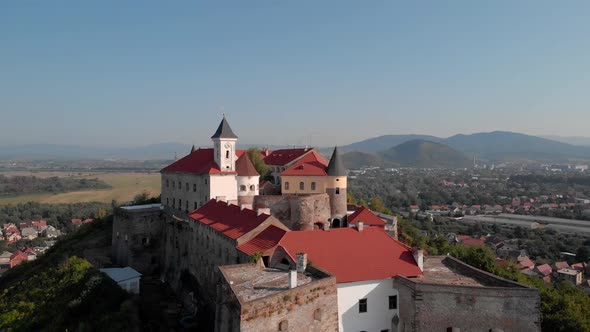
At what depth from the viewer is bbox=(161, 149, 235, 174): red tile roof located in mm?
43625

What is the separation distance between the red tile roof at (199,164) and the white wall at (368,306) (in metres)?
22.3

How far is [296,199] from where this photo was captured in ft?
127

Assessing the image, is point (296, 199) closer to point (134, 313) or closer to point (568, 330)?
point (134, 313)

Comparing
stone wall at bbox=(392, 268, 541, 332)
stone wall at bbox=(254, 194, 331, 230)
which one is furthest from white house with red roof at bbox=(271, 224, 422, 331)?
stone wall at bbox=(254, 194, 331, 230)

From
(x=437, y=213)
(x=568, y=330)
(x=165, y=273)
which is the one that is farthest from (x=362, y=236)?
(x=437, y=213)

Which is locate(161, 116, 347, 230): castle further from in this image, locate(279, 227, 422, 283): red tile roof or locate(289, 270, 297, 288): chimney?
locate(289, 270, 297, 288): chimney

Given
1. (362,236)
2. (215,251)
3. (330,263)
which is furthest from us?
(215,251)

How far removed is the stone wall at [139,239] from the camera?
4556 centimetres

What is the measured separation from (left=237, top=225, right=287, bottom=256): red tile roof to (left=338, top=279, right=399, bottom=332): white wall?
5602 millimetres

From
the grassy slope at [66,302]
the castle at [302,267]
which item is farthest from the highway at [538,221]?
the grassy slope at [66,302]

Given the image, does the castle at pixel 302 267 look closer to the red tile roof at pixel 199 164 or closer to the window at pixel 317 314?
the window at pixel 317 314

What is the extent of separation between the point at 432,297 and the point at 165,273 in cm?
2840

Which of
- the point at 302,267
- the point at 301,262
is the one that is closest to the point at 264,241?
the point at 301,262

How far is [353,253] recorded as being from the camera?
88.6ft
